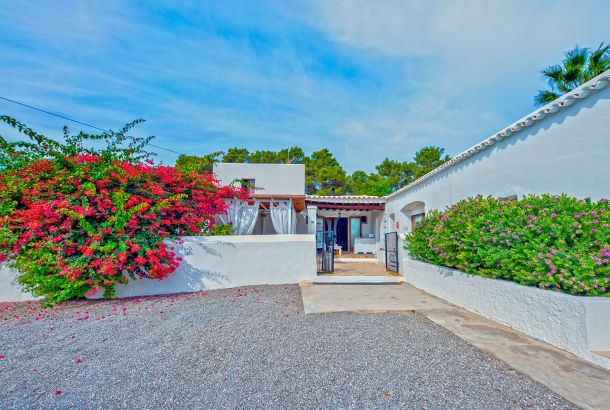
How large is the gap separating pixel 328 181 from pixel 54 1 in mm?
21145

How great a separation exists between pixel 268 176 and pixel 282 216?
7.16ft

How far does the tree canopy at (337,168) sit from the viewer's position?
26.3 meters

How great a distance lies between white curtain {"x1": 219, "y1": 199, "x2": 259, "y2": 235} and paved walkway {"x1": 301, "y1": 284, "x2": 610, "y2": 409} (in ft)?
18.9

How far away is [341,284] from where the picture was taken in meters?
8.78

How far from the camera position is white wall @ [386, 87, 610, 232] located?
16.4 ft

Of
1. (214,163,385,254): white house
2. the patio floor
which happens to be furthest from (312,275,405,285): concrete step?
(214,163,385,254): white house

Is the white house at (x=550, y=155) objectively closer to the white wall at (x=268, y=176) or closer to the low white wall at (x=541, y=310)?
the low white wall at (x=541, y=310)

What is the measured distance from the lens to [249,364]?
352 cm

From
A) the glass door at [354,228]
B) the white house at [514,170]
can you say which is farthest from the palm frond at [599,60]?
the glass door at [354,228]

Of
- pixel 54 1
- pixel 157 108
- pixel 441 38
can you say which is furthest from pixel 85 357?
pixel 157 108

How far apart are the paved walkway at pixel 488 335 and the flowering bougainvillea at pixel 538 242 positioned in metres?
0.93

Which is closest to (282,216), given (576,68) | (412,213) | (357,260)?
(357,260)

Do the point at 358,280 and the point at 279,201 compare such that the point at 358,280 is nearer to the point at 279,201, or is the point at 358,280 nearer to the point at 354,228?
the point at 279,201

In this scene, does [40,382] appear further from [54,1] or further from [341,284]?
[54,1]
